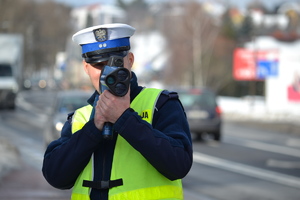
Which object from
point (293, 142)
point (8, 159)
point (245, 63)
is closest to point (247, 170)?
point (8, 159)

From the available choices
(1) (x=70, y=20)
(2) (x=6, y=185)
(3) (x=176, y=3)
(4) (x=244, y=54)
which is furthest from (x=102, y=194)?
(1) (x=70, y=20)

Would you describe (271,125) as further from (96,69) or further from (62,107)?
(96,69)

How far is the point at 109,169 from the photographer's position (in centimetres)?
315

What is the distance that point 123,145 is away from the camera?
314 cm

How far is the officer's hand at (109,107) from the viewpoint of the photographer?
2949 mm

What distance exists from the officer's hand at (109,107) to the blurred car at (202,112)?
18.4 metres

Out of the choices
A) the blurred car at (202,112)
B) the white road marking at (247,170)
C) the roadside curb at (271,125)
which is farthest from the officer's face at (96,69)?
the roadside curb at (271,125)

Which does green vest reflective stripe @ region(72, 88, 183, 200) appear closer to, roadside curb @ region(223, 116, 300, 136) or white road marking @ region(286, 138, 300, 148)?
white road marking @ region(286, 138, 300, 148)

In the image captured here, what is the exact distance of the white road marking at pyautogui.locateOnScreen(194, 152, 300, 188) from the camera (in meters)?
13.4

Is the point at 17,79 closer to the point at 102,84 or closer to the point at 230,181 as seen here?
the point at 230,181

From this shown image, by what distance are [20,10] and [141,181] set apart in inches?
2887

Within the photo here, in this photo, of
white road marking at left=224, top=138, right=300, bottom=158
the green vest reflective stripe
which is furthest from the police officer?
white road marking at left=224, top=138, right=300, bottom=158

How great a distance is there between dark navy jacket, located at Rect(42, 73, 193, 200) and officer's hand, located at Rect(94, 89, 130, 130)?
0.03 metres

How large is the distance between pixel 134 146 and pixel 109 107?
0.19m
